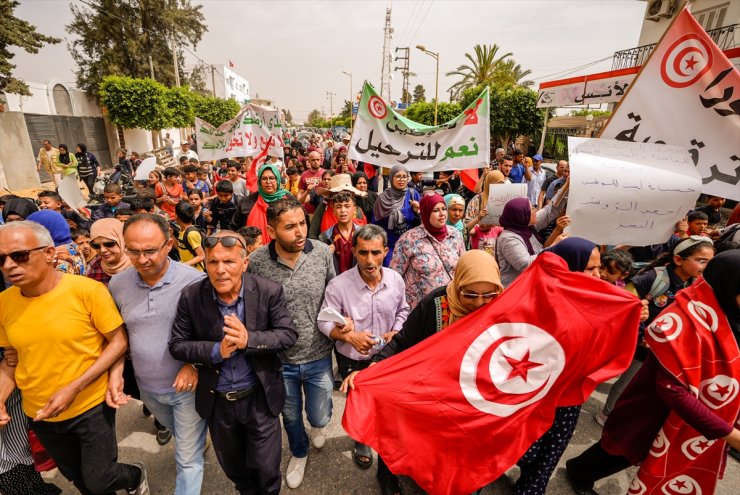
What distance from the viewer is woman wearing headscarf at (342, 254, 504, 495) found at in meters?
2.01

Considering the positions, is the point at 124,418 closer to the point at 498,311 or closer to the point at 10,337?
the point at 10,337

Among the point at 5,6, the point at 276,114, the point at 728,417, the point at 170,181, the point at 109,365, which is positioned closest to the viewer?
the point at 728,417

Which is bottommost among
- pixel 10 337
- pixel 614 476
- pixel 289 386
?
pixel 614 476

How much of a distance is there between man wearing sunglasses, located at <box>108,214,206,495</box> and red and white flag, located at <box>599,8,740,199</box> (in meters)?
3.87

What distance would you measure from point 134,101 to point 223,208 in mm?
19529

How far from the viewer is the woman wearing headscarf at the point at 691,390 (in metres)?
1.87

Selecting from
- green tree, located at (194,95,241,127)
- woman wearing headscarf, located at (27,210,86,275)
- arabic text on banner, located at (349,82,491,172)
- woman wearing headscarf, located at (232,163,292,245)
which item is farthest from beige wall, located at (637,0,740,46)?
green tree, located at (194,95,241,127)

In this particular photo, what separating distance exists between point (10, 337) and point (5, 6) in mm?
22603

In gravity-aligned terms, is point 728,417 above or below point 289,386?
above

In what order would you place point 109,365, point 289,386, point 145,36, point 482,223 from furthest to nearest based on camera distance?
point 145,36
point 482,223
point 289,386
point 109,365

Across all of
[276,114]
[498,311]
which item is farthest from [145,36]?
[498,311]

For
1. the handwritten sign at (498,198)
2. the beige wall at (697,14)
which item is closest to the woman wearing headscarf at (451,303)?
the handwritten sign at (498,198)

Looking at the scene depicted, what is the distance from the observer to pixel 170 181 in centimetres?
650

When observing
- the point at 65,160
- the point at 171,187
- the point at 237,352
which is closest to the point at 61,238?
the point at 237,352
